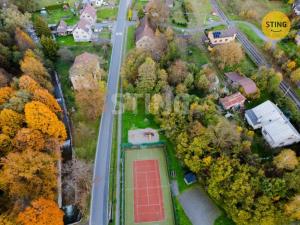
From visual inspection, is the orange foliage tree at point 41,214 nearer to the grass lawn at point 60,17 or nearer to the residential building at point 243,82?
the residential building at point 243,82

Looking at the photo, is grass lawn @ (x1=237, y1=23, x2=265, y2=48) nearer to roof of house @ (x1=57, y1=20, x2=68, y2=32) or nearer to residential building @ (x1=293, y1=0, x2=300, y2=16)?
residential building @ (x1=293, y1=0, x2=300, y2=16)

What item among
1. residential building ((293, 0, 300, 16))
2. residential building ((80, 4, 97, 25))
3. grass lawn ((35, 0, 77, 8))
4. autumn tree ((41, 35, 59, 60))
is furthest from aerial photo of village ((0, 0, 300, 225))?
grass lawn ((35, 0, 77, 8))

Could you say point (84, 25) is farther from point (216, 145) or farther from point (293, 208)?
point (293, 208)

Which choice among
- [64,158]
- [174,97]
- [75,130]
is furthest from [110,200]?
[174,97]

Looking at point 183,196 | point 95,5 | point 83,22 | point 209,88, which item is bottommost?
point 183,196

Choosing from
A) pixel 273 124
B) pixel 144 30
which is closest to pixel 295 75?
pixel 273 124

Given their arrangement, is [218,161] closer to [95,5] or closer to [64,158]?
[64,158]
